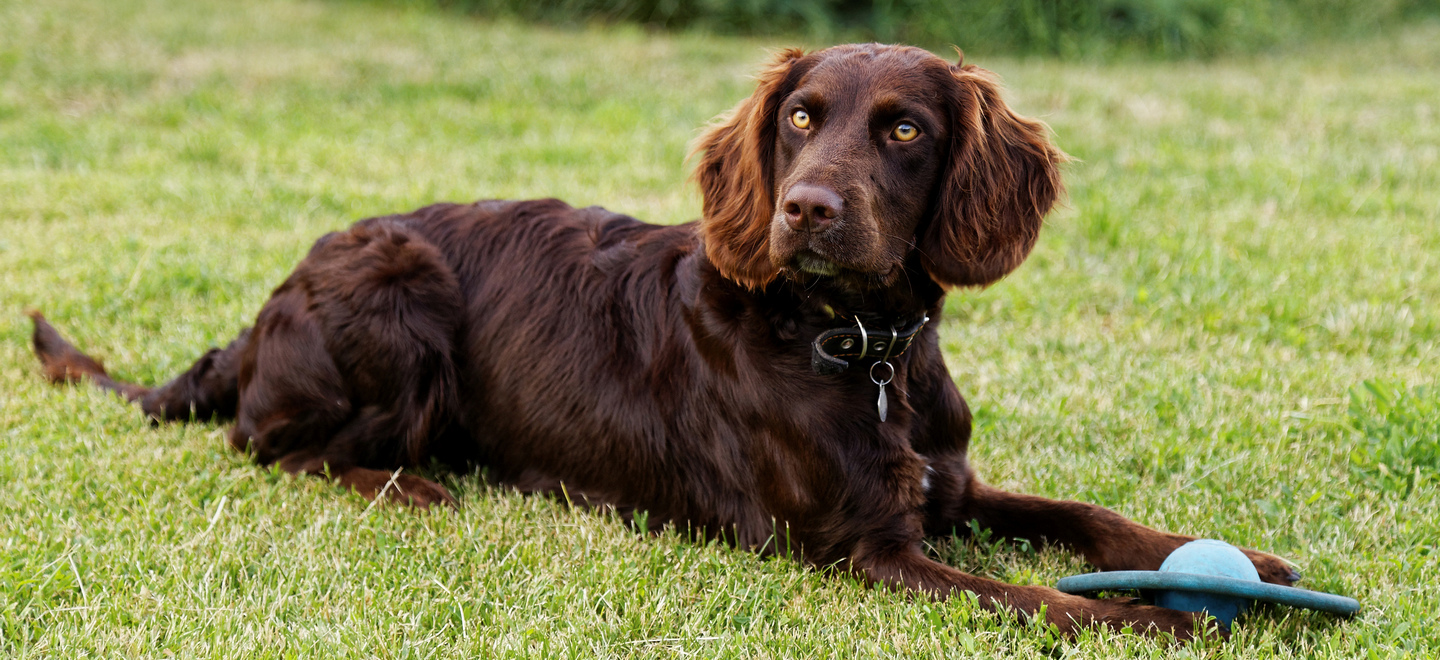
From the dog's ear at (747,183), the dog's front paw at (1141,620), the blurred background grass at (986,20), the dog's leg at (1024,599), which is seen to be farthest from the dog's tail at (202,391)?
the blurred background grass at (986,20)

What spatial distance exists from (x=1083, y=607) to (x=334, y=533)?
6.30 feet

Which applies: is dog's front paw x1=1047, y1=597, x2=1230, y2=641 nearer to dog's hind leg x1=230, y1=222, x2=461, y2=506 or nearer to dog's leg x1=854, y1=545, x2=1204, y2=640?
dog's leg x1=854, y1=545, x2=1204, y2=640

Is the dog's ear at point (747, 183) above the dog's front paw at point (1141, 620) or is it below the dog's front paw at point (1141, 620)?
above

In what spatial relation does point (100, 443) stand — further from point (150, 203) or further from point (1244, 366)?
point (1244, 366)

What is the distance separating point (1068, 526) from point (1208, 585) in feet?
1.91

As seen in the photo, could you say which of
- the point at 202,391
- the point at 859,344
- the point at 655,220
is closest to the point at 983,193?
the point at 859,344

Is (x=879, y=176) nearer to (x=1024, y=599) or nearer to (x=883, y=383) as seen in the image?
(x=883, y=383)

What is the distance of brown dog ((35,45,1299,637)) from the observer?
9.06 ft

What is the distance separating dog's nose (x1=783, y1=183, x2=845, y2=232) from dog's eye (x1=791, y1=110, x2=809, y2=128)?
1.03 feet

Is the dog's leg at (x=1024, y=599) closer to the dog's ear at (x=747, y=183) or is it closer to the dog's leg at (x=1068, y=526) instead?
the dog's leg at (x=1068, y=526)

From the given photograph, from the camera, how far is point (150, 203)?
252 inches

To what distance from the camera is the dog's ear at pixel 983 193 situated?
280 centimetres

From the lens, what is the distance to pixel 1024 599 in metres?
2.65

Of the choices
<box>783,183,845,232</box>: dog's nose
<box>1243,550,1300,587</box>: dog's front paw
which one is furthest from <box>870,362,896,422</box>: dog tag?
<box>1243,550,1300,587</box>: dog's front paw
